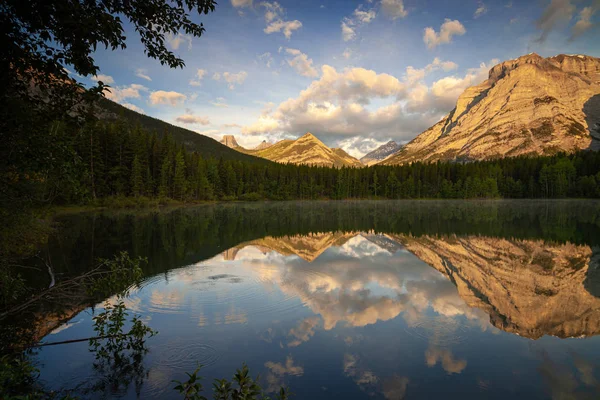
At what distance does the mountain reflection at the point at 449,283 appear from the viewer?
1202 centimetres

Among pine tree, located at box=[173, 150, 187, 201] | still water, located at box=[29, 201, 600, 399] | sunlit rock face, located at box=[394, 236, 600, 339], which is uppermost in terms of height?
pine tree, located at box=[173, 150, 187, 201]

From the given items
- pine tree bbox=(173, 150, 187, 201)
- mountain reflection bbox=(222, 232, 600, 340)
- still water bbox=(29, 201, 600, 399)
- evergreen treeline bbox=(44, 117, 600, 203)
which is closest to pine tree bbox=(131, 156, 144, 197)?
evergreen treeline bbox=(44, 117, 600, 203)

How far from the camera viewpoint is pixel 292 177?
521 feet

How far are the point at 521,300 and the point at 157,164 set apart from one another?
4065 inches

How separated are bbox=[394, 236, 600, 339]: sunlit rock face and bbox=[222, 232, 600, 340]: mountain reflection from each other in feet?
0.12

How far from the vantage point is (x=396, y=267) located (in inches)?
796

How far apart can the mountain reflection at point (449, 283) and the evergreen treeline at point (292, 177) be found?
2826 inches

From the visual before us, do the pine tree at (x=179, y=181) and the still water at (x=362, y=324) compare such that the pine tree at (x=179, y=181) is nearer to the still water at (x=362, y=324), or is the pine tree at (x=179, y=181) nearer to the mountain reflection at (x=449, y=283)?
the still water at (x=362, y=324)

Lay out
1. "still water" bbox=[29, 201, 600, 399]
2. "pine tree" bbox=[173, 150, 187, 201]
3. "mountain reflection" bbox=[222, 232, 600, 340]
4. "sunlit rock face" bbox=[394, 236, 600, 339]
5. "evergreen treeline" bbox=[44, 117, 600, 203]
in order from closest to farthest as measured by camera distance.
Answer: "still water" bbox=[29, 201, 600, 399], "sunlit rock face" bbox=[394, 236, 600, 339], "mountain reflection" bbox=[222, 232, 600, 340], "evergreen treeline" bbox=[44, 117, 600, 203], "pine tree" bbox=[173, 150, 187, 201]

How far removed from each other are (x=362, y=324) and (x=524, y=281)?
10.2m

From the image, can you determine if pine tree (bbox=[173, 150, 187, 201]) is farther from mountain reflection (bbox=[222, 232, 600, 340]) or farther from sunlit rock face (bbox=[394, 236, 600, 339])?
sunlit rock face (bbox=[394, 236, 600, 339])

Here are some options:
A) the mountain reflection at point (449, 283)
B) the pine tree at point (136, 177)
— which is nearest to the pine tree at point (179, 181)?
the pine tree at point (136, 177)

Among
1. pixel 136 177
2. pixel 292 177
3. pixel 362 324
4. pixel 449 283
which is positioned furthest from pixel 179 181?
pixel 362 324

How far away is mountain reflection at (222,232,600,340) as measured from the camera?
473 inches
